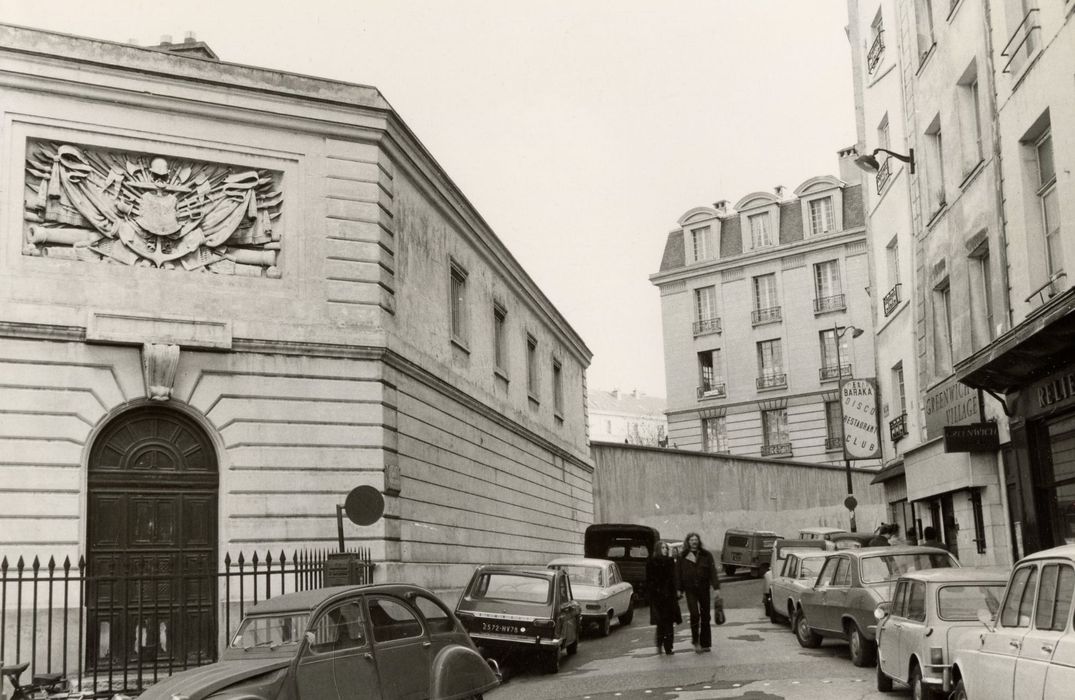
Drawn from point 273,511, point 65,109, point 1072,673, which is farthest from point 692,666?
point 65,109

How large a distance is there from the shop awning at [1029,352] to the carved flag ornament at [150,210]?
10.4 m

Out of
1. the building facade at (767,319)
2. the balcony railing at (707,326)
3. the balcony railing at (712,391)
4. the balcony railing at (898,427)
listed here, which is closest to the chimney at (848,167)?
the building facade at (767,319)

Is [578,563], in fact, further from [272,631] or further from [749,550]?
[749,550]

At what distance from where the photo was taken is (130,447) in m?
16.5

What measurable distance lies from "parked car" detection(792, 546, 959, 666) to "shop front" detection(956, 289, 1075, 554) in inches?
71.4

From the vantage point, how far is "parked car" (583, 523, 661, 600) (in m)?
29.0

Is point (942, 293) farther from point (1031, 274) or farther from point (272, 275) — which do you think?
point (272, 275)

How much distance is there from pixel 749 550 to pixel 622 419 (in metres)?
65.5

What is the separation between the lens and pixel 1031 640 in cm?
744

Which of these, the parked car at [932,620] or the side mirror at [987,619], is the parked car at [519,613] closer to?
the parked car at [932,620]

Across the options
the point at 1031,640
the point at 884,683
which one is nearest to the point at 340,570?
the point at 884,683

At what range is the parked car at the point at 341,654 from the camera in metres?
8.10

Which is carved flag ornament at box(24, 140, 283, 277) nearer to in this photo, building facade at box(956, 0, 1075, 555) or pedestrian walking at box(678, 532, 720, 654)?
pedestrian walking at box(678, 532, 720, 654)

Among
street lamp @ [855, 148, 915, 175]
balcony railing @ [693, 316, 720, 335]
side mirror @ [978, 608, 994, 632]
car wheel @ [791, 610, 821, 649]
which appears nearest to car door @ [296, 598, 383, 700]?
side mirror @ [978, 608, 994, 632]
